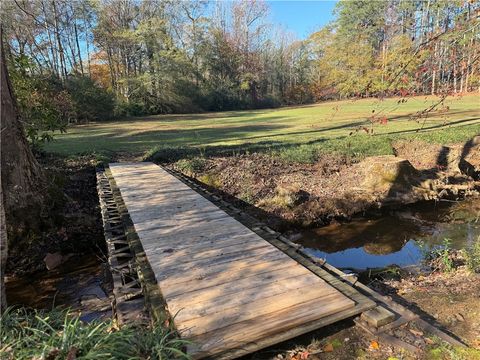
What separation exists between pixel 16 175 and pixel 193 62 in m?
36.6

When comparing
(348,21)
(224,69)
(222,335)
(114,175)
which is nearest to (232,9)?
(224,69)

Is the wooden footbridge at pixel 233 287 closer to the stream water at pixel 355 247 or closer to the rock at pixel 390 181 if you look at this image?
the stream water at pixel 355 247

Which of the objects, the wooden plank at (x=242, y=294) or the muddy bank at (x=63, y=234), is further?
the muddy bank at (x=63, y=234)

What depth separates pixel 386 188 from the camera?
9.83 metres

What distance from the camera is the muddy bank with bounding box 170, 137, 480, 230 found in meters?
8.99

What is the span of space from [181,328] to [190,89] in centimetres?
3659

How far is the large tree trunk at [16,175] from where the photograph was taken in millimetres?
6348

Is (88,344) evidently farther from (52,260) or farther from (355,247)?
(355,247)

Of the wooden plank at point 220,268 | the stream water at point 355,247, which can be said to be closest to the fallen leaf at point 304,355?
the wooden plank at point 220,268

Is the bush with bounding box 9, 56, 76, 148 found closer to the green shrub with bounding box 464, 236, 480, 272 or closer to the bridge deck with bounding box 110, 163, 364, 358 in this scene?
the bridge deck with bounding box 110, 163, 364, 358

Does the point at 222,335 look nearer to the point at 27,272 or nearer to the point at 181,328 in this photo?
the point at 181,328

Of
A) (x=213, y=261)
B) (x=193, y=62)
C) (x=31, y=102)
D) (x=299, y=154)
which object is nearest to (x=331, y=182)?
(x=299, y=154)

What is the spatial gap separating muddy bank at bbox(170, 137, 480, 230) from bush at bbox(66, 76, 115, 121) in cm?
1831

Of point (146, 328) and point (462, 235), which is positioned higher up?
point (146, 328)
